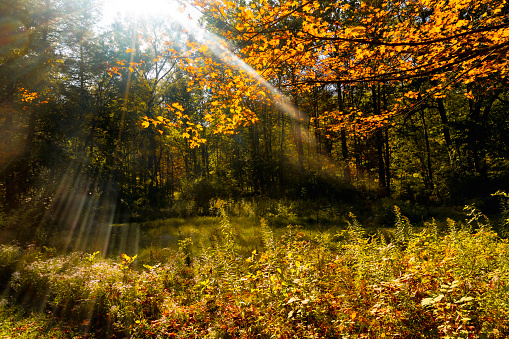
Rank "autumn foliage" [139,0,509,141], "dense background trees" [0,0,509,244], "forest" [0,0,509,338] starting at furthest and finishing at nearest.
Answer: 1. "dense background trees" [0,0,509,244]
2. "autumn foliage" [139,0,509,141]
3. "forest" [0,0,509,338]

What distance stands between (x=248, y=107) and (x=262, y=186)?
10.8 metres

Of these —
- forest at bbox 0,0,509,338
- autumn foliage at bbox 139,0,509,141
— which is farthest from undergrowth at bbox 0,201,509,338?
autumn foliage at bbox 139,0,509,141

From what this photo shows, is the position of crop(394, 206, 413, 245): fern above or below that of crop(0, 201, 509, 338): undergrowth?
above

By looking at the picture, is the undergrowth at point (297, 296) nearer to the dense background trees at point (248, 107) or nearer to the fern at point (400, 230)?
the fern at point (400, 230)

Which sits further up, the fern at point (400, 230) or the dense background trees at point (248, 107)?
the dense background trees at point (248, 107)

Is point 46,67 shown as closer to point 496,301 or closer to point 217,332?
point 217,332

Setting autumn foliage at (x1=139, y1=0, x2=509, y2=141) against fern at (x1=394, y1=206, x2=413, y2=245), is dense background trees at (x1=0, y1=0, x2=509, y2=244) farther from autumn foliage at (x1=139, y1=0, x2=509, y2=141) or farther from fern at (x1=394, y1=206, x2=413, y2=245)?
fern at (x1=394, y1=206, x2=413, y2=245)

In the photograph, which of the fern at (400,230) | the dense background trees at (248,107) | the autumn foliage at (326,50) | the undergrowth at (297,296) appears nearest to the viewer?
the undergrowth at (297,296)

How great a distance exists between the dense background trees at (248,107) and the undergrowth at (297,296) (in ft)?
8.31

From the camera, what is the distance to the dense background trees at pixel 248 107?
4180 millimetres

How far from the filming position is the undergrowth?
2650 millimetres

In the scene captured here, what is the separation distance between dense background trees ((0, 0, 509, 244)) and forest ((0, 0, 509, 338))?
80 mm

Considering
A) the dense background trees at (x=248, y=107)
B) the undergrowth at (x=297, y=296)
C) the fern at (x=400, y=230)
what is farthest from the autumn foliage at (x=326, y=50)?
the undergrowth at (x=297, y=296)

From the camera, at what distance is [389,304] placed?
9.38ft
